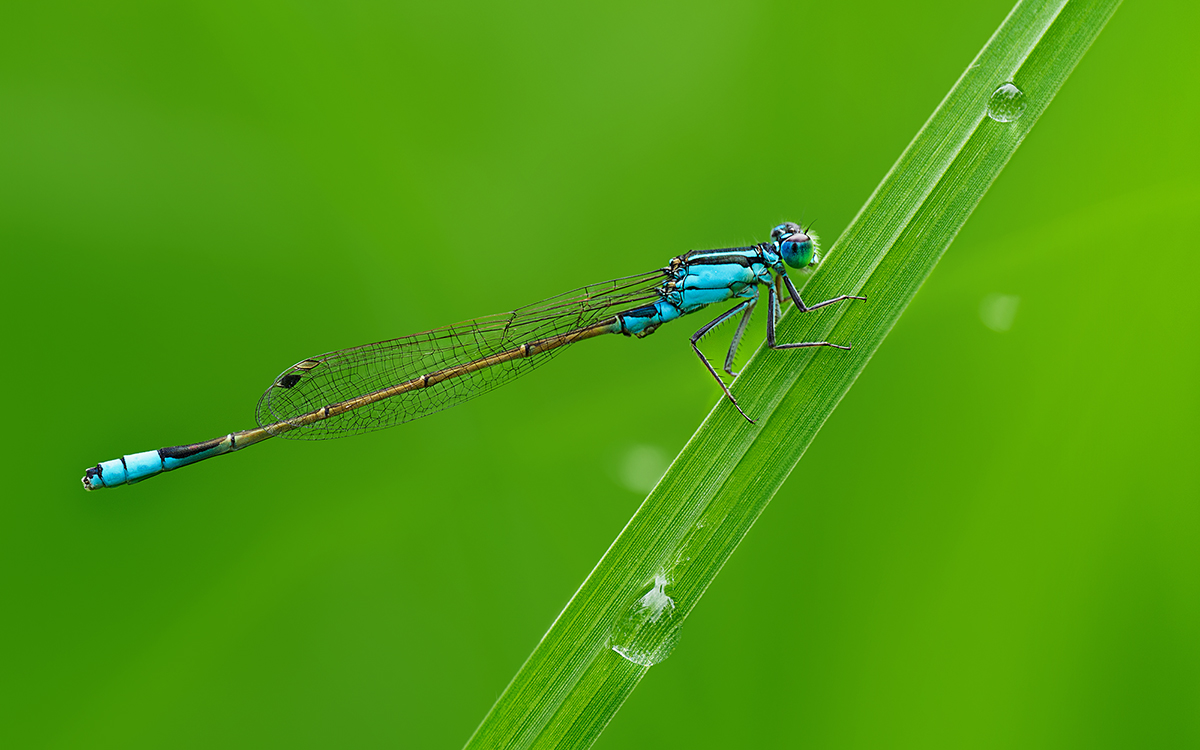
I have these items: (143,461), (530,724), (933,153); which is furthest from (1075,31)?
(143,461)

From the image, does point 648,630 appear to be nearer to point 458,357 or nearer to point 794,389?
point 794,389

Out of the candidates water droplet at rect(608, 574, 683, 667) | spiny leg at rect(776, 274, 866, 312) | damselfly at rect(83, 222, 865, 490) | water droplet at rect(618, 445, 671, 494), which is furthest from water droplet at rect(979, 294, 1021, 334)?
water droplet at rect(608, 574, 683, 667)

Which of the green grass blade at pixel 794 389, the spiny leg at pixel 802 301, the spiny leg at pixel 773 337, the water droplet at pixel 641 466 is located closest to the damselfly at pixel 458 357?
the spiny leg at pixel 773 337

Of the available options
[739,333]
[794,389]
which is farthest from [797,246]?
[794,389]

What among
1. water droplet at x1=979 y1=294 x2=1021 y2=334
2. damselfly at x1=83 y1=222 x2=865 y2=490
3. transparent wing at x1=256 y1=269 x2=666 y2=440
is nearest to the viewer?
water droplet at x1=979 y1=294 x2=1021 y2=334

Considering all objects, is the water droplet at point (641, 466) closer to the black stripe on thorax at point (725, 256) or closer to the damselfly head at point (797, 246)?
the black stripe on thorax at point (725, 256)

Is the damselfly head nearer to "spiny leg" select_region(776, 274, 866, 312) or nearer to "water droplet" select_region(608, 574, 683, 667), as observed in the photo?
"spiny leg" select_region(776, 274, 866, 312)

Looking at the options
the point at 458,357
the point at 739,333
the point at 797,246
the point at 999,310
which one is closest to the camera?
Result: the point at 797,246
